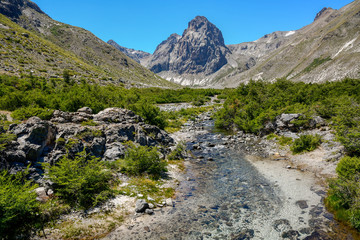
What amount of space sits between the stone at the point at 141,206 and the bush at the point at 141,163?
4.06 m

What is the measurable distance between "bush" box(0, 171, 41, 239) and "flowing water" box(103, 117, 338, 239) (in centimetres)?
378

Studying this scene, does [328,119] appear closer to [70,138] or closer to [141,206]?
[141,206]

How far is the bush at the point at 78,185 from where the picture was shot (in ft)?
35.9

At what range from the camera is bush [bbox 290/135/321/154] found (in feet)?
64.5

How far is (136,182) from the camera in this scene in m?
14.2

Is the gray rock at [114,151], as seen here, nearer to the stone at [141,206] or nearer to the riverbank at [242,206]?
the stone at [141,206]

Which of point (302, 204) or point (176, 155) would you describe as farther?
point (176, 155)

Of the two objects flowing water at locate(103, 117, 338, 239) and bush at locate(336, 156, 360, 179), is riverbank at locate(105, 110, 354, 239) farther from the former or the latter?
bush at locate(336, 156, 360, 179)

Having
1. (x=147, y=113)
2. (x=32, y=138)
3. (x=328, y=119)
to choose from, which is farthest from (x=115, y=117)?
(x=328, y=119)

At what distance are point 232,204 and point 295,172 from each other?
26.8 ft

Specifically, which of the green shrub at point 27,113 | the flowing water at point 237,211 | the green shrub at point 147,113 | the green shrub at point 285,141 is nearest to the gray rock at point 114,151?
the flowing water at point 237,211

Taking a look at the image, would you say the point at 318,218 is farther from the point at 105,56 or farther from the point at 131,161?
the point at 105,56

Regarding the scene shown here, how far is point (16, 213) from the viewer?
8.38 metres

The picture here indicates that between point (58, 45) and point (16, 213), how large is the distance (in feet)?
521
